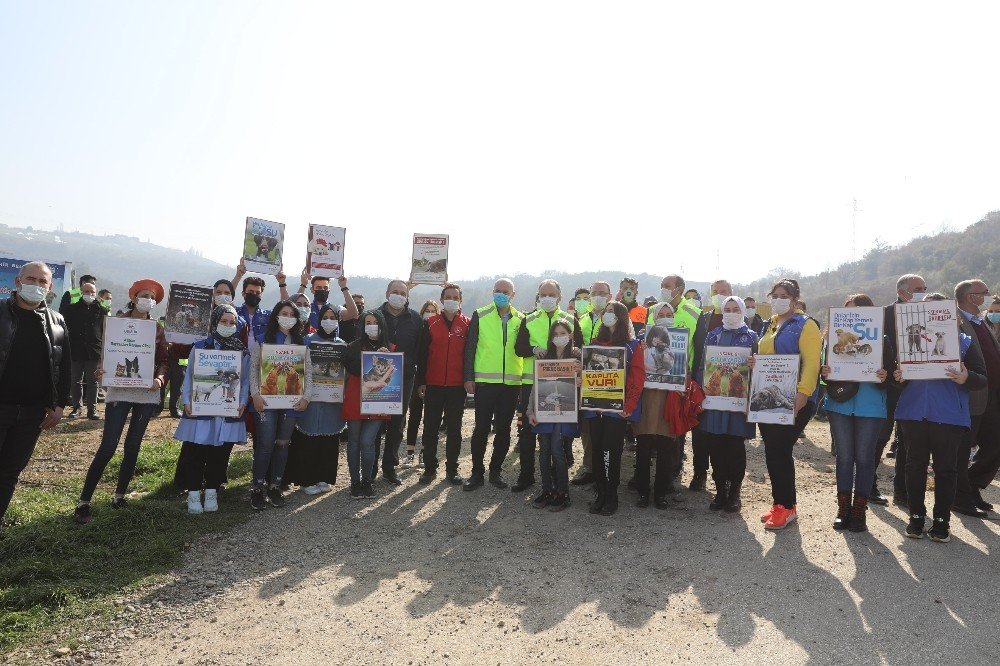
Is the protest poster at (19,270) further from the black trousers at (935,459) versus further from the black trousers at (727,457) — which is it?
the black trousers at (935,459)

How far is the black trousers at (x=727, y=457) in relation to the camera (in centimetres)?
659

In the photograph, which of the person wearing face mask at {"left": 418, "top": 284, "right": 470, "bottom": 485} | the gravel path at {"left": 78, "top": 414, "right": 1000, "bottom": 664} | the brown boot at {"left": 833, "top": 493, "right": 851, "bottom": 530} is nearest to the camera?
the gravel path at {"left": 78, "top": 414, "right": 1000, "bottom": 664}

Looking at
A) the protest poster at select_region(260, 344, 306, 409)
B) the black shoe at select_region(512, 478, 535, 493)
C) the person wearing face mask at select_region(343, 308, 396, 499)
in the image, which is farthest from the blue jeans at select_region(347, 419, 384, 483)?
the black shoe at select_region(512, 478, 535, 493)

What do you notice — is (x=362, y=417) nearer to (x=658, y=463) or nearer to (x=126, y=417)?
(x=126, y=417)

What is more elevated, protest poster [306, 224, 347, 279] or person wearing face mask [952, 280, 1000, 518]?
protest poster [306, 224, 347, 279]

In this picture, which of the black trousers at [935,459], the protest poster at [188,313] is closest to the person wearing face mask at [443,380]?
the protest poster at [188,313]

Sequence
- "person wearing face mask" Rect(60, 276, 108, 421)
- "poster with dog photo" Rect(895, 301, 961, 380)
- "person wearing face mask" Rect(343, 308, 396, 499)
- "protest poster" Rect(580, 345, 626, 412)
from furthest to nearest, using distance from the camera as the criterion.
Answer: "person wearing face mask" Rect(60, 276, 108, 421)
"person wearing face mask" Rect(343, 308, 396, 499)
"protest poster" Rect(580, 345, 626, 412)
"poster with dog photo" Rect(895, 301, 961, 380)

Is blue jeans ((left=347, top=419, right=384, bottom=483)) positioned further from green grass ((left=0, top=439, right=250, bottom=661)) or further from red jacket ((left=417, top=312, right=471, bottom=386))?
green grass ((left=0, top=439, right=250, bottom=661))

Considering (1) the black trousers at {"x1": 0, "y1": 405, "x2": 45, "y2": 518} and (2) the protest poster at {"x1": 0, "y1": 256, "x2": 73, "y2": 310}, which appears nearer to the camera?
(1) the black trousers at {"x1": 0, "y1": 405, "x2": 45, "y2": 518}

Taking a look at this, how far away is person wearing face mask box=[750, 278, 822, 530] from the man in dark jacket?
670 centimetres

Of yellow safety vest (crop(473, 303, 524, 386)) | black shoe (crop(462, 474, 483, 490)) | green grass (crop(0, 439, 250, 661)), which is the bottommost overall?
green grass (crop(0, 439, 250, 661))

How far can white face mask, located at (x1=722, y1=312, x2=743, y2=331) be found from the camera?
640 centimetres

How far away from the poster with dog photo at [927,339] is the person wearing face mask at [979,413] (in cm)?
45

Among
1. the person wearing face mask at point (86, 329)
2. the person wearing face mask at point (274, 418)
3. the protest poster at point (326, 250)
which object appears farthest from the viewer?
the person wearing face mask at point (86, 329)
